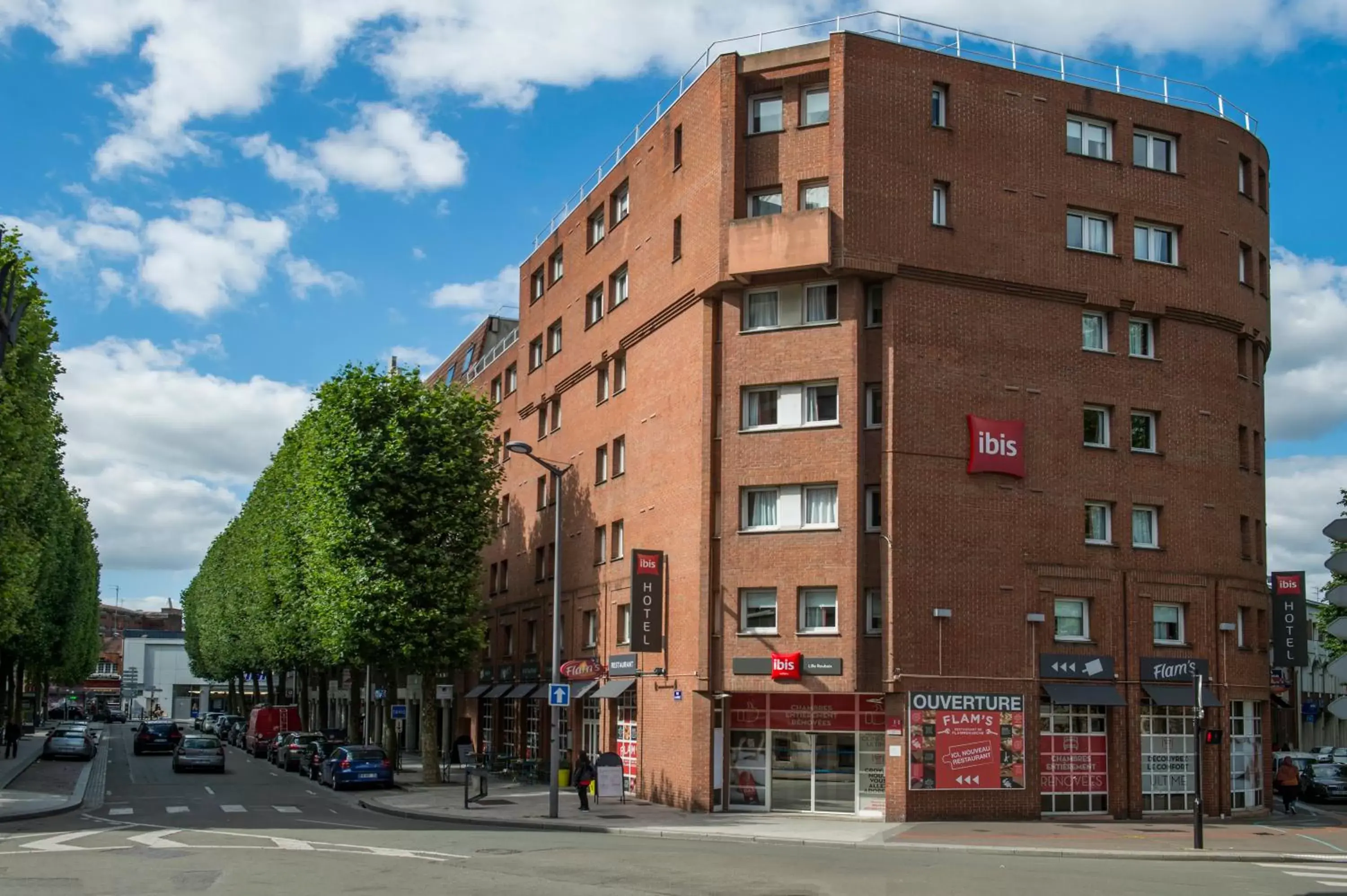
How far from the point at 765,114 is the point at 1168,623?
17.5 m

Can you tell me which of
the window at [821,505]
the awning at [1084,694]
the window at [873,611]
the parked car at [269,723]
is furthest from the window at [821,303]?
the parked car at [269,723]

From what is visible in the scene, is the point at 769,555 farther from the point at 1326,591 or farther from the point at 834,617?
the point at 1326,591

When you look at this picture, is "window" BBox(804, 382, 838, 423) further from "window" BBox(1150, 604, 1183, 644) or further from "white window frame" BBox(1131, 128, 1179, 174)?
"white window frame" BBox(1131, 128, 1179, 174)

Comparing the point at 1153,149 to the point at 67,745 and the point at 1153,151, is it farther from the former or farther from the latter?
the point at 67,745

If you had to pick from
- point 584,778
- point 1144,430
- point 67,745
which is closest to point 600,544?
point 584,778

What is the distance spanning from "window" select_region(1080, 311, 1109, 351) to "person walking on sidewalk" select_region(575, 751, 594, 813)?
17.6 meters

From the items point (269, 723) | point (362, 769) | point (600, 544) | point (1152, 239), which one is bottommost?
point (269, 723)

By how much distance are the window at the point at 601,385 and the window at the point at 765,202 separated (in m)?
10.3

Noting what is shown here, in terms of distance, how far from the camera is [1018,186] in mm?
36219

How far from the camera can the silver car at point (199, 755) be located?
5472cm

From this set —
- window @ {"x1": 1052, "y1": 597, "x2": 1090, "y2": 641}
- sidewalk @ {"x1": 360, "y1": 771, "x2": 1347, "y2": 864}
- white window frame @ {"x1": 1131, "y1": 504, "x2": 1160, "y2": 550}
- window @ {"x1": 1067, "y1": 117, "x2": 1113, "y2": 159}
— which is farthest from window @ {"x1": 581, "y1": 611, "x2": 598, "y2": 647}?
window @ {"x1": 1067, "y1": 117, "x2": 1113, "y2": 159}

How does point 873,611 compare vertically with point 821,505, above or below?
below

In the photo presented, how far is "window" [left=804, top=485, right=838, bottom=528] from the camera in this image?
3459 cm

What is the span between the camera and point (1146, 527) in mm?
37094
